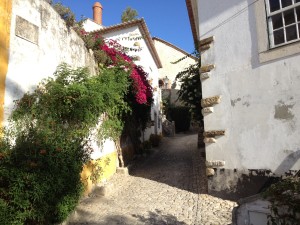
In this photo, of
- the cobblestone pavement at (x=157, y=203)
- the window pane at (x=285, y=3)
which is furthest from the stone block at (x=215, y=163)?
the window pane at (x=285, y=3)

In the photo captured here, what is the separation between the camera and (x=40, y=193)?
383 cm

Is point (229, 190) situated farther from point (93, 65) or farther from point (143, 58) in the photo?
point (143, 58)

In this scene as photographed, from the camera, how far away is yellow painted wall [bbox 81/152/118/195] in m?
6.50

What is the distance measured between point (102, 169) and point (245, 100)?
4151 millimetres

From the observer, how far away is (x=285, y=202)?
273cm

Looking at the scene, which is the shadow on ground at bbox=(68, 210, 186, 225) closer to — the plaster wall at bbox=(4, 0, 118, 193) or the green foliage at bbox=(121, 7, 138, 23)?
the plaster wall at bbox=(4, 0, 118, 193)

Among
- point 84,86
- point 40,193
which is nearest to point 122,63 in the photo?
point 84,86

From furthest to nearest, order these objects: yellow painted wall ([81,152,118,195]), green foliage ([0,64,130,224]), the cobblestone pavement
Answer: yellow painted wall ([81,152,118,195]) < the cobblestone pavement < green foliage ([0,64,130,224])

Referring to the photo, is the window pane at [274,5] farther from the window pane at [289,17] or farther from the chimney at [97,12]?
the chimney at [97,12]

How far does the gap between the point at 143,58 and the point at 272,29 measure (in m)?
10.5

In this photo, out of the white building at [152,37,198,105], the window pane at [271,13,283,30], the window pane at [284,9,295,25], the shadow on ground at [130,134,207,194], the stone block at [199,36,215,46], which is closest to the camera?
the window pane at [284,9,295,25]

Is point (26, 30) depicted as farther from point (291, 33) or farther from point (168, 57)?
point (168, 57)

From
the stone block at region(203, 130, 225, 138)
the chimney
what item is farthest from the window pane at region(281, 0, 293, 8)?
the chimney

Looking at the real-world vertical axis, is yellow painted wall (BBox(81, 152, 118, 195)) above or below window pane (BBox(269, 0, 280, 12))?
below
